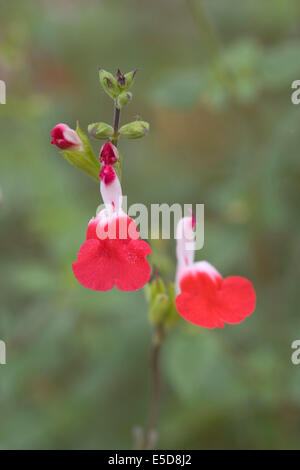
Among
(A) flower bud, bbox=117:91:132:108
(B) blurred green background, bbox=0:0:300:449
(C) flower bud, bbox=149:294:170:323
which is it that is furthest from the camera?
(B) blurred green background, bbox=0:0:300:449

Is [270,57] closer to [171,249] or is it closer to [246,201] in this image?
[246,201]

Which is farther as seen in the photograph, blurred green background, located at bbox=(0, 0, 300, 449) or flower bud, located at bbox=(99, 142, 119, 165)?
blurred green background, located at bbox=(0, 0, 300, 449)

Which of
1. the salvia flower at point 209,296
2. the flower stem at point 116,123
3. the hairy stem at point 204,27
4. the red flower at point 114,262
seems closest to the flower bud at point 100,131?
the flower stem at point 116,123

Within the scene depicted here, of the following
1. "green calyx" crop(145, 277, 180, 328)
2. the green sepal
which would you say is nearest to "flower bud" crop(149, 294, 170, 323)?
"green calyx" crop(145, 277, 180, 328)

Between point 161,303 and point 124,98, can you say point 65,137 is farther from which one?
point 161,303

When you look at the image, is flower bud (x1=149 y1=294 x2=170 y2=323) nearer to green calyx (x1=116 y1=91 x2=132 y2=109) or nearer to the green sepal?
the green sepal

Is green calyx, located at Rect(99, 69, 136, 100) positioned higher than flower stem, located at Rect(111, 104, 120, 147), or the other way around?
green calyx, located at Rect(99, 69, 136, 100)

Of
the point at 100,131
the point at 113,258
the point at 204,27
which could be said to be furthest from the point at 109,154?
the point at 204,27
